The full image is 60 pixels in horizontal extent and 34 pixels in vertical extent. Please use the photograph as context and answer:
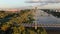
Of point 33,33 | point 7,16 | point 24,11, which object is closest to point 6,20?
point 7,16

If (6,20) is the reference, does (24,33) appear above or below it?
below

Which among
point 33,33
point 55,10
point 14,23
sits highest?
Result: point 55,10

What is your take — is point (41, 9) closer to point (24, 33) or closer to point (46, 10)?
point (46, 10)

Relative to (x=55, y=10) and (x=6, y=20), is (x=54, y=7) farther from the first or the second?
(x=6, y=20)

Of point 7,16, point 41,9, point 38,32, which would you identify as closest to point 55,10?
point 41,9

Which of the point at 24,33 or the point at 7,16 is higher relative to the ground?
the point at 7,16

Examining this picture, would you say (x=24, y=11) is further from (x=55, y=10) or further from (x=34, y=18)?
(x=55, y=10)
